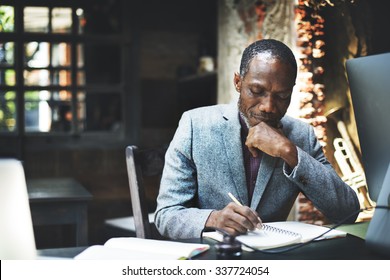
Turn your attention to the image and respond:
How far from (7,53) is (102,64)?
2.48 feet

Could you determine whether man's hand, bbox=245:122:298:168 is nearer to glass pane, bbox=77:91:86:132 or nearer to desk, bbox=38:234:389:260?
desk, bbox=38:234:389:260

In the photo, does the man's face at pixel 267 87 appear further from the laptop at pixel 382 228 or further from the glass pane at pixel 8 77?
the glass pane at pixel 8 77

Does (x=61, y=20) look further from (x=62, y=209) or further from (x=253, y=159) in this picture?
(x=253, y=159)

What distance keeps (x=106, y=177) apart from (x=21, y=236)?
385cm

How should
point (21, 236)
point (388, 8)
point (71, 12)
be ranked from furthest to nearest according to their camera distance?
point (71, 12) < point (388, 8) < point (21, 236)

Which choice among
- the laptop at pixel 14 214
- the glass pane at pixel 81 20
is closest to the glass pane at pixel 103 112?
the glass pane at pixel 81 20

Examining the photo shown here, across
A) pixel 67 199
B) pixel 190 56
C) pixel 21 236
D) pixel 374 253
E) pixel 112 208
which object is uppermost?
pixel 190 56

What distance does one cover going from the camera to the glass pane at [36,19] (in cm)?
453

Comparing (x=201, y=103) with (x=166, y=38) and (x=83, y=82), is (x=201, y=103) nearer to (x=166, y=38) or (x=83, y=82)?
(x=166, y=38)

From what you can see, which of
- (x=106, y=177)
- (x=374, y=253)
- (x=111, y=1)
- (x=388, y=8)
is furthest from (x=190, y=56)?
(x=374, y=253)

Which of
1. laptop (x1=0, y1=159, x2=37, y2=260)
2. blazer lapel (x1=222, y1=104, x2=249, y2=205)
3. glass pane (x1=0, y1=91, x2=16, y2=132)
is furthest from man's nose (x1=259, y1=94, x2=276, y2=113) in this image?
glass pane (x1=0, y1=91, x2=16, y2=132)

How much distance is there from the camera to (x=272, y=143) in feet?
5.49

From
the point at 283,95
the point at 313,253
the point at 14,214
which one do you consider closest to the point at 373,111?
the point at 283,95

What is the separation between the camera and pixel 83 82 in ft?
15.6
